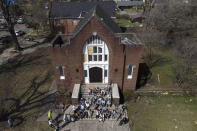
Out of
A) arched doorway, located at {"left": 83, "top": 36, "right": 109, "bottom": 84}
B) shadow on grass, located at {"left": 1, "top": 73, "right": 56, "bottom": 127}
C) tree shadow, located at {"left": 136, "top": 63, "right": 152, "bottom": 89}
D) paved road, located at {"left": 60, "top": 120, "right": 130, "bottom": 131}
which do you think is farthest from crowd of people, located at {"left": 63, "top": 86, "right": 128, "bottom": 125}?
tree shadow, located at {"left": 136, "top": 63, "right": 152, "bottom": 89}

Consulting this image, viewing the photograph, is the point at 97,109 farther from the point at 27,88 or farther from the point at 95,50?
the point at 27,88

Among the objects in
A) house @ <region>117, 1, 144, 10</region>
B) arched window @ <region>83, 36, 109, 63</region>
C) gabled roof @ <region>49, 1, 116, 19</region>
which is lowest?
arched window @ <region>83, 36, 109, 63</region>

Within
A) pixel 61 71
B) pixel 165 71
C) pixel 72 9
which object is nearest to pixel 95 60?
pixel 61 71

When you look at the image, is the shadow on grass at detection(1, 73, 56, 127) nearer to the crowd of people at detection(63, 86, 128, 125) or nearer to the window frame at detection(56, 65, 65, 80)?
the window frame at detection(56, 65, 65, 80)

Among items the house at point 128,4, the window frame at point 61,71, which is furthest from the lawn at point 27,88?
the house at point 128,4

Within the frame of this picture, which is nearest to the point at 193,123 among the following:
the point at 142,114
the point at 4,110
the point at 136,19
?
the point at 142,114

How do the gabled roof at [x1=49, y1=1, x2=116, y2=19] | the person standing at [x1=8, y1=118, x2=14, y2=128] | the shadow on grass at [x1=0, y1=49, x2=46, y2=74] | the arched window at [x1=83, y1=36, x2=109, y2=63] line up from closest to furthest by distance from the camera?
the person standing at [x1=8, y1=118, x2=14, y2=128] < the arched window at [x1=83, y1=36, x2=109, y2=63] < the shadow on grass at [x1=0, y1=49, x2=46, y2=74] < the gabled roof at [x1=49, y1=1, x2=116, y2=19]
